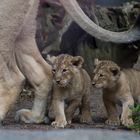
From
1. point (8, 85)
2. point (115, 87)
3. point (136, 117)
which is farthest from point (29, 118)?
point (136, 117)

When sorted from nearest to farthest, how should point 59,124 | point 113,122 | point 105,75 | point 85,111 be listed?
point 59,124
point 105,75
point 113,122
point 85,111

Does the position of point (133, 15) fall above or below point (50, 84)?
above

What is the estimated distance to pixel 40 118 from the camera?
17.6 ft

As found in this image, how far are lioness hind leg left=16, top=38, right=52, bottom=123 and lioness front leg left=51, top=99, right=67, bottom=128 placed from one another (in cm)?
20

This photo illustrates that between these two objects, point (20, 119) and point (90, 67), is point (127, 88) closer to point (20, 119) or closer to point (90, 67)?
point (20, 119)

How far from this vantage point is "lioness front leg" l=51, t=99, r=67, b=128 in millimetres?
5051

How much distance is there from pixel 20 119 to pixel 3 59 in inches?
19.9

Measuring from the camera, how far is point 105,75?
518 cm

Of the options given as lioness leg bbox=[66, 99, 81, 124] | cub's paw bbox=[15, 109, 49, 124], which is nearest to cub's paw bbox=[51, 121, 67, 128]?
lioness leg bbox=[66, 99, 81, 124]

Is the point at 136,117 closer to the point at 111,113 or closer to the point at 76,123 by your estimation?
the point at 111,113

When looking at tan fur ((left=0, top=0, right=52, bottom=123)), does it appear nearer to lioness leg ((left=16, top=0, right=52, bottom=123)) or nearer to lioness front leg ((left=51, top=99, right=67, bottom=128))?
lioness leg ((left=16, top=0, right=52, bottom=123))

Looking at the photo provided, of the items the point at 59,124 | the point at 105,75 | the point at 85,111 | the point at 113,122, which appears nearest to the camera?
the point at 59,124

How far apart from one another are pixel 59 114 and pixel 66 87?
8.2 inches

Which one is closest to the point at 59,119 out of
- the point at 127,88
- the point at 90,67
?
the point at 127,88
